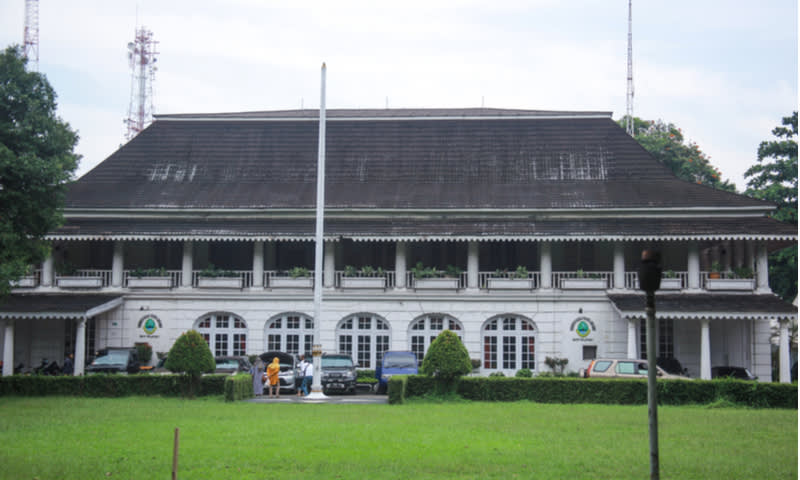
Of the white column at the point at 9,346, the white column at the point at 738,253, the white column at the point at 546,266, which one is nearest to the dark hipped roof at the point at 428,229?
the white column at the point at 546,266

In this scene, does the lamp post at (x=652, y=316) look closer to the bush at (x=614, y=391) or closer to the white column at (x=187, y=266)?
the bush at (x=614, y=391)

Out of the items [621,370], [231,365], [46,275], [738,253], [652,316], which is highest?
[738,253]

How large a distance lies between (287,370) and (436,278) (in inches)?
298

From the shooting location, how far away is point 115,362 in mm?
33531

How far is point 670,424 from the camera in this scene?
20594 millimetres

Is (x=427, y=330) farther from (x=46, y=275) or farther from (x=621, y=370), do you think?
(x=46, y=275)

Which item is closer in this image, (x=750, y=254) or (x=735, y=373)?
(x=735, y=373)

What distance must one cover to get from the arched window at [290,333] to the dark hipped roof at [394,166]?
4796 millimetres

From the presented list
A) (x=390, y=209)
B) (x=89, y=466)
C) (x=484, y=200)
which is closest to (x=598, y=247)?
(x=484, y=200)

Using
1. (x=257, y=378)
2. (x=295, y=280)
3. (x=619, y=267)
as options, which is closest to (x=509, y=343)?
(x=619, y=267)

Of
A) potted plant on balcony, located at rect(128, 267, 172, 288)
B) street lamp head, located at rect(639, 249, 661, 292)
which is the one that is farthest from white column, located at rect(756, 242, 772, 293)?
street lamp head, located at rect(639, 249, 661, 292)

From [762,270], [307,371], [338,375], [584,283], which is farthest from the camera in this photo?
[584,283]

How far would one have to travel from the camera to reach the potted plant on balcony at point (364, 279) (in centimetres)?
3759

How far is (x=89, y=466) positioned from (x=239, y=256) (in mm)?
24924
